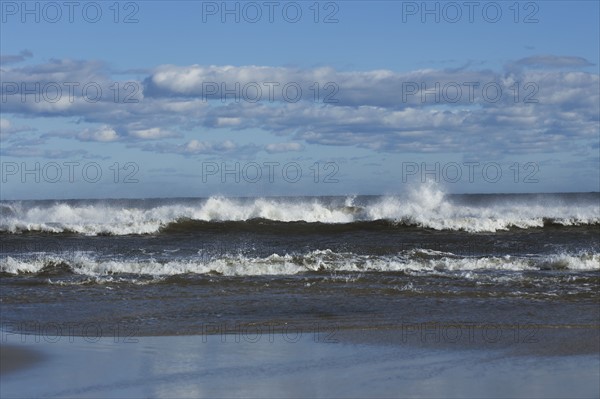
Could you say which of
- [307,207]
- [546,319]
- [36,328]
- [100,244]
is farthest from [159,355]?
[307,207]

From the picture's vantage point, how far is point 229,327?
42.1ft

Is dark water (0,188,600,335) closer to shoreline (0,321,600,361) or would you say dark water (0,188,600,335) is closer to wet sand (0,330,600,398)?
shoreline (0,321,600,361)

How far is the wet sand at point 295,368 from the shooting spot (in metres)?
8.60

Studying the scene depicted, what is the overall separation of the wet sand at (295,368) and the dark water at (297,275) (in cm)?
145

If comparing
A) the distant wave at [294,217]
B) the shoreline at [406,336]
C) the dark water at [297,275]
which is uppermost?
the distant wave at [294,217]

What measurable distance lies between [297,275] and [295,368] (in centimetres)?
977

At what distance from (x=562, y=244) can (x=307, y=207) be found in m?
15.3

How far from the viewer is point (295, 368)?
381 inches

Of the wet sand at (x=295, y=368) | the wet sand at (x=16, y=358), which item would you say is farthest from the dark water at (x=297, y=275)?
the wet sand at (x=16, y=358)

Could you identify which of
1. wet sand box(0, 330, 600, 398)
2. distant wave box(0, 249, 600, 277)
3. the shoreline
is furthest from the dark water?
wet sand box(0, 330, 600, 398)

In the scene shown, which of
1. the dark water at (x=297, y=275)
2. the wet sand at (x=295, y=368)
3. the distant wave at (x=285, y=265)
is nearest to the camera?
the wet sand at (x=295, y=368)

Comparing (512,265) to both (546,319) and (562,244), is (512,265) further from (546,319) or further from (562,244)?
(562,244)

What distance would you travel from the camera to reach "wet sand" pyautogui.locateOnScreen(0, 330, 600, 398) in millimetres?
8602

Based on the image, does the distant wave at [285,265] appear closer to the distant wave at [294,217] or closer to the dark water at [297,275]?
the dark water at [297,275]
